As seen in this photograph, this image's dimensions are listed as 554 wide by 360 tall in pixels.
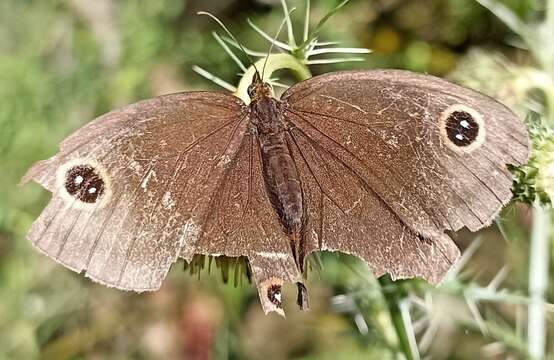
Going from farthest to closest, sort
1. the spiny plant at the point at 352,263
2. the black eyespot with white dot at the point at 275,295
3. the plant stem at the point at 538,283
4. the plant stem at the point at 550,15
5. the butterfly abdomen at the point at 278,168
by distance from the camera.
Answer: the plant stem at the point at 550,15 → the plant stem at the point at 538,283 → the spiny plant at the point at 352,263 → the butterfly abdomen at the point at 278,168 → the black eyespot with white dot at the point at 275,295

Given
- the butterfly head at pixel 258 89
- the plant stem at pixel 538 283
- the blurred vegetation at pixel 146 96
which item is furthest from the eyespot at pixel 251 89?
the blurred vegetation at pixel 146 96

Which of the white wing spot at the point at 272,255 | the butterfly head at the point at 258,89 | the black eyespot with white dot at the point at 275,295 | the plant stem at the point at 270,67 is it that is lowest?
the black eyespot with white dot at the point at 275,295

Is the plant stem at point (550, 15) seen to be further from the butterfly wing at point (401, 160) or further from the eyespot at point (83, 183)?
the eyespot at point (83, 183)

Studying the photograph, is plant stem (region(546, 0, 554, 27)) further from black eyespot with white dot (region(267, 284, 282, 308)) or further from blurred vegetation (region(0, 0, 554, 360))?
black eyespot with white dot (region(267, 284, 282, 308))

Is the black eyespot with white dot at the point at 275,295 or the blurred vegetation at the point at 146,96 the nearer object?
the black eyespot with white dot at the point at 275,295

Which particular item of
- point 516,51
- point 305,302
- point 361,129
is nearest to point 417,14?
point 516,51

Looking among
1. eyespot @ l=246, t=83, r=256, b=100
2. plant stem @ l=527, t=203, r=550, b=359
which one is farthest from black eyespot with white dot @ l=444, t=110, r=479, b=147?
plant stem @ l=527, t=203, r=550, b=359

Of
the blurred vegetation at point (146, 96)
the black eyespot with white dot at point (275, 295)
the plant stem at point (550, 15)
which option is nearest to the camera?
the black eyespot with white dot at point (275, 295)

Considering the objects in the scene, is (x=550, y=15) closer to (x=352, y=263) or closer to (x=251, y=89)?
(x=352, y=263)

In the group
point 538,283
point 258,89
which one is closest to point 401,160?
point 258,89
